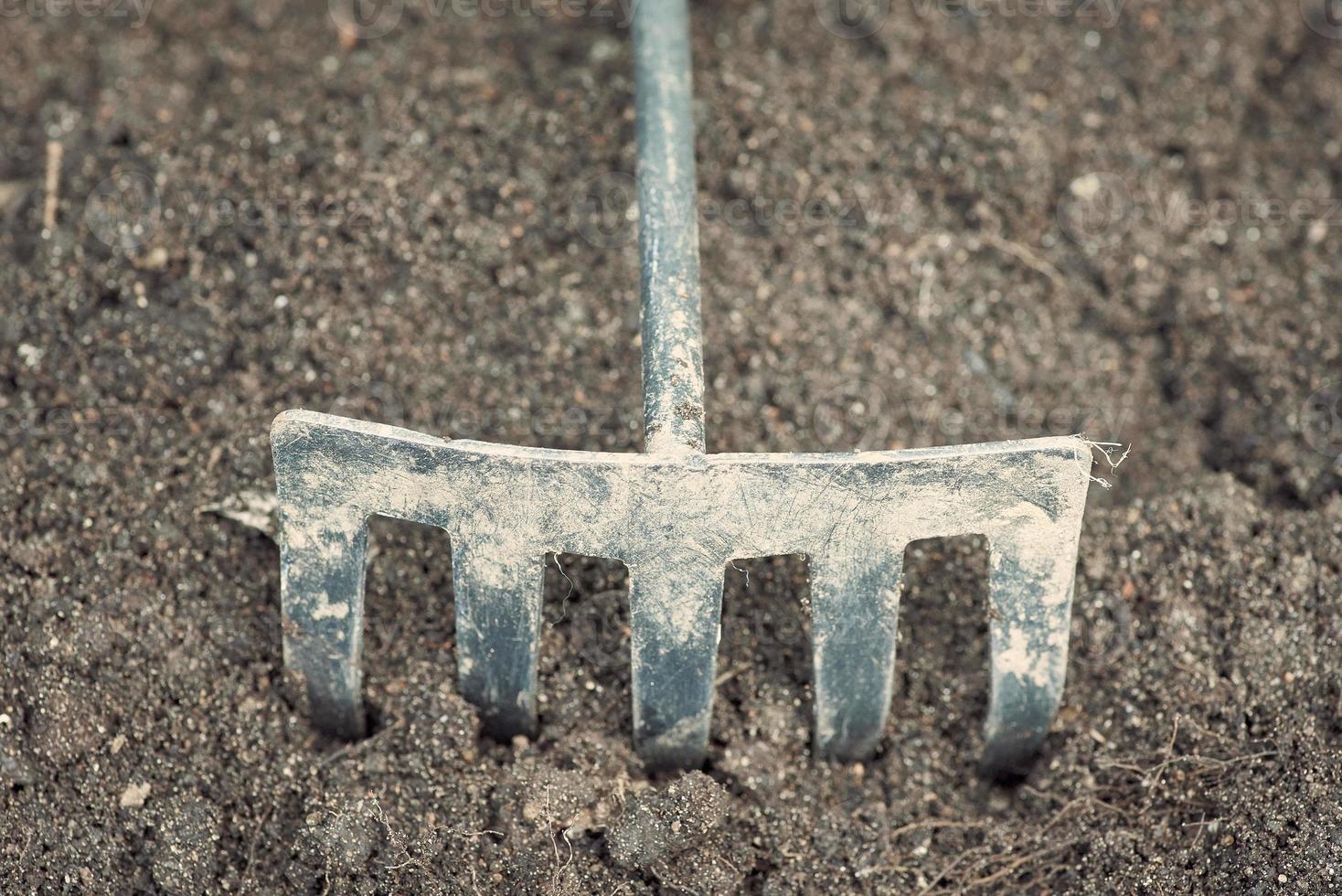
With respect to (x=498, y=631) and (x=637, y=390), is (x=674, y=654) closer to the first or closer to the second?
(x=498, y=631)

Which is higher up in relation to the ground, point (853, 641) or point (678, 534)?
point (678, 534)

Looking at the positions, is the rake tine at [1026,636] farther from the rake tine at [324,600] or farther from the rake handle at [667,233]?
the rake tine at [324,600]

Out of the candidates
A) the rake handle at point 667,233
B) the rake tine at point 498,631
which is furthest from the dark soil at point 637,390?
the rake handle at point 667,233

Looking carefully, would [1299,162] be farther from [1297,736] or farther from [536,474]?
[536,474]

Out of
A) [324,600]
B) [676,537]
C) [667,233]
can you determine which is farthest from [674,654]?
[667,233]

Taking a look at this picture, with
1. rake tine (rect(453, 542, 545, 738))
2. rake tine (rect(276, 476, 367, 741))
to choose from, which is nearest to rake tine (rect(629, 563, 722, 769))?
rake tine (rect(453, 542, 545, 738))

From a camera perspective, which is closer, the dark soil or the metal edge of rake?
the metal edge of rake

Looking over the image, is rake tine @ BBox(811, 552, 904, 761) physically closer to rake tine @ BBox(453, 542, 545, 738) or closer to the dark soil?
the dark soil
